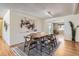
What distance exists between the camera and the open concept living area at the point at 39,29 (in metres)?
1.75

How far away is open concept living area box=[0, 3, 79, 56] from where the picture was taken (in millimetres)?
1746

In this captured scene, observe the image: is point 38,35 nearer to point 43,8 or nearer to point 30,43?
point 30,43

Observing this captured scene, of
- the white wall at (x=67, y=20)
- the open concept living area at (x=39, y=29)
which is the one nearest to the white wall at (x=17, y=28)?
the open concept living area at (x=39, y=29)

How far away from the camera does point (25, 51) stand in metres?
1.78

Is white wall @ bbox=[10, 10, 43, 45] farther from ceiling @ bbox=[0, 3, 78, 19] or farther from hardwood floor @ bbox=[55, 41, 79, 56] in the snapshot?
hardwood floor @ bbox=[55, 41, 79, 56]

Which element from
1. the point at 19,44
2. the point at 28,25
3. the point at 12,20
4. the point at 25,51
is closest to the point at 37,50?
the point at 25,51

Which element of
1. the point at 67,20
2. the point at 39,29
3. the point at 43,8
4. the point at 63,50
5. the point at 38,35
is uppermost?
the point at 43,8

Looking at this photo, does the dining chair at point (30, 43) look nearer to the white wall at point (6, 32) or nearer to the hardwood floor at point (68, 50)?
the white wall at point (6, 32)

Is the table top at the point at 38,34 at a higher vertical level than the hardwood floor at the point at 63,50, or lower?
higher

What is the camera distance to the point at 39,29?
72.9 inches

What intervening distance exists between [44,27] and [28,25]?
0.32m

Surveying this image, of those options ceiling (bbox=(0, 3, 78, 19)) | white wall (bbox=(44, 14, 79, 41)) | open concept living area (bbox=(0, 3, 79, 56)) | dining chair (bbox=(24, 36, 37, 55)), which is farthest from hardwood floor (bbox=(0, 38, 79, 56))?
ceiling (bbox=(0, 3, 78, 19))

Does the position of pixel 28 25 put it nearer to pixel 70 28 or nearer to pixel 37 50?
pixel 37 50

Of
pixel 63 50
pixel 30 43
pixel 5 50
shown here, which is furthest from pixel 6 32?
pixel 63 50
